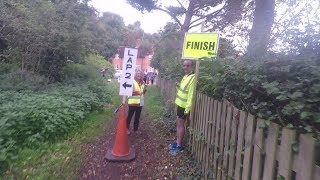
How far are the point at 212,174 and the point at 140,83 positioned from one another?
464 cm

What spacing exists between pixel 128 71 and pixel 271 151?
4.29 meters

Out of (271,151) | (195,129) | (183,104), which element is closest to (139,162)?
(195,129)

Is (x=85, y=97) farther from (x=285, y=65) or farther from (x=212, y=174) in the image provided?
(x=285, y=65)

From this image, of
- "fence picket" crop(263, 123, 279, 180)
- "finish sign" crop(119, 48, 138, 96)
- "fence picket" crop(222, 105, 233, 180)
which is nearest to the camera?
"fence picket" crop(263, 123, 279, 180)

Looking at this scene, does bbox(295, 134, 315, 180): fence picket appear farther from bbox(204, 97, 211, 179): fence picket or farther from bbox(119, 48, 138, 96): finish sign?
bbox(119, 48, 138, 96): finish sign

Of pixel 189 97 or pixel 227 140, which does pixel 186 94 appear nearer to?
pixel 189 97

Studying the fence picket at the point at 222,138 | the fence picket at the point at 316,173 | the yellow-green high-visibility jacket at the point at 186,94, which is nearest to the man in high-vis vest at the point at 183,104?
the yellow-green high-visibility jacket at the point at 186,94

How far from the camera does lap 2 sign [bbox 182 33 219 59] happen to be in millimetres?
5820

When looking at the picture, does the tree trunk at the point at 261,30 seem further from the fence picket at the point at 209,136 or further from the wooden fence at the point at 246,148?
the fence picket at the point at 209,136

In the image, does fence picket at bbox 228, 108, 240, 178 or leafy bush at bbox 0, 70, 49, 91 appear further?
leafy bush at bbox 0, 70, 49, 91

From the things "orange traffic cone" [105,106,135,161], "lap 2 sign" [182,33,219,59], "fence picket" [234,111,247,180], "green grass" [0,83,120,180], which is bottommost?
"green grass" [0,83,120,180]

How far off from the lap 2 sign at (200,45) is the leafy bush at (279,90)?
143 cm

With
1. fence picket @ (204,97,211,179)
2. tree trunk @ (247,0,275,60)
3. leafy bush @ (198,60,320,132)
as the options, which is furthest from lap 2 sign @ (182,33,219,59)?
leafy bush @ (198,60,320,132)

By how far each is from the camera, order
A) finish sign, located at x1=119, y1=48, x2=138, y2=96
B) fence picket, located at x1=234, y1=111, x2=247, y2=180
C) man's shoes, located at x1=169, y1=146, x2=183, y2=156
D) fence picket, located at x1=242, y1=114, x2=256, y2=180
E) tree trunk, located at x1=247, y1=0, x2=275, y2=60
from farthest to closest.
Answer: finish sign, located at x1=119, y1=48, x2=138, y2=96 → man's shoes, located at x1=169, y1=146, x2=183, y2=156 → tree trunk, located at x1=247, y1=0, x2=275, y2=60 → fence picket, located at x1=234, y1=111, x2=247, y2=180 → fence picket, located at x1=242, y1=114, x2=256, y2=180
